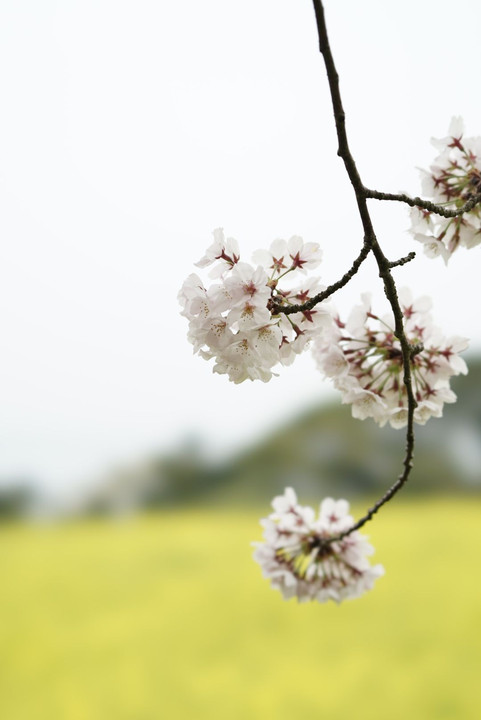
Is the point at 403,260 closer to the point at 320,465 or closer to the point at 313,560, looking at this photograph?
the point at 313,560

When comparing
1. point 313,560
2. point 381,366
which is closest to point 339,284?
point 381,366

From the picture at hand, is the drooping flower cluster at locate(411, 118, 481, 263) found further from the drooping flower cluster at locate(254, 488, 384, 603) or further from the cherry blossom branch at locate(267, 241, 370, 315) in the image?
the drooping flower cluster at locate(254, 488, 384, 603)

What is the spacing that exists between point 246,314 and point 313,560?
0.49m

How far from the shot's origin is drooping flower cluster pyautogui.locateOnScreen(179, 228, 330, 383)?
1.67 feet

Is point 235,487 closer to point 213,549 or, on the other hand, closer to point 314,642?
point 213,549

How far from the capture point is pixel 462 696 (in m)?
1.75

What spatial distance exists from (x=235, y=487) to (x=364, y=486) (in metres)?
0.65

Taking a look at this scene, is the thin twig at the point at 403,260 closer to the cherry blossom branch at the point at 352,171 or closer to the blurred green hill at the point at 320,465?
the cherry blossom branch at the point at 352,171

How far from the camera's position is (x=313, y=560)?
0.88 metres

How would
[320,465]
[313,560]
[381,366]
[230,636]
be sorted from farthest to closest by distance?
[320,465]
[230,636]
[313,560]
[381,366]

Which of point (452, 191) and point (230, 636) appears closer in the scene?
point (452, 191)

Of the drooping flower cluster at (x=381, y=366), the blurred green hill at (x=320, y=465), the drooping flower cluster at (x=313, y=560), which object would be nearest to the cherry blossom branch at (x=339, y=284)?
the drooping flower cluster at (x=381, y=366)

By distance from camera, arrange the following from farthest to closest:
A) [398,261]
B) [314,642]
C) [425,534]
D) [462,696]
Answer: [425,534] → [314,642] → [462,696] → [398,261]

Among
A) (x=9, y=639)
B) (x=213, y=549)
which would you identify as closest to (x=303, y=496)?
(x=213, y=549)
